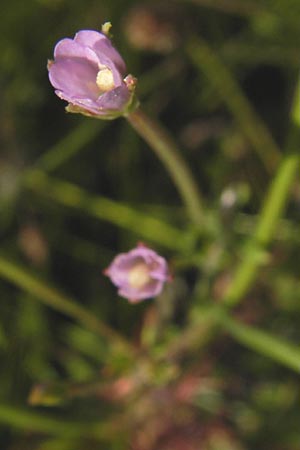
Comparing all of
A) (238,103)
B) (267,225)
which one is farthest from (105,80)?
(238,103)

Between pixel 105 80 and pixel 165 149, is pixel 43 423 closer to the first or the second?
pixel 165 149

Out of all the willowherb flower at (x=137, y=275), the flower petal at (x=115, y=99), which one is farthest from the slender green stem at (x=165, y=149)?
the willowherb flower at (x=137, y=275)

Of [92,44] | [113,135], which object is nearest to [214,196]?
[113,135]

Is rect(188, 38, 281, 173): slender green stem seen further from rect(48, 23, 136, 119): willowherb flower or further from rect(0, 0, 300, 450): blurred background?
rect(48, 23, 136, 119): willowherb flower

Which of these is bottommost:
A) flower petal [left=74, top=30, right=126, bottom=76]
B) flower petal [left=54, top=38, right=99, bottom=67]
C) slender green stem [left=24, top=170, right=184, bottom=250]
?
flower petal [left=74, top=30, right=126, bottom=76]

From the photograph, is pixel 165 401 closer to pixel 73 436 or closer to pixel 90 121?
pixel 73 436

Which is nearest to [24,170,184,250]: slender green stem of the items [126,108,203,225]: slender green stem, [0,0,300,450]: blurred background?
[0,0,300,450]: blurred background

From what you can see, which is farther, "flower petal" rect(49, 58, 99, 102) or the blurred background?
the blurred background
